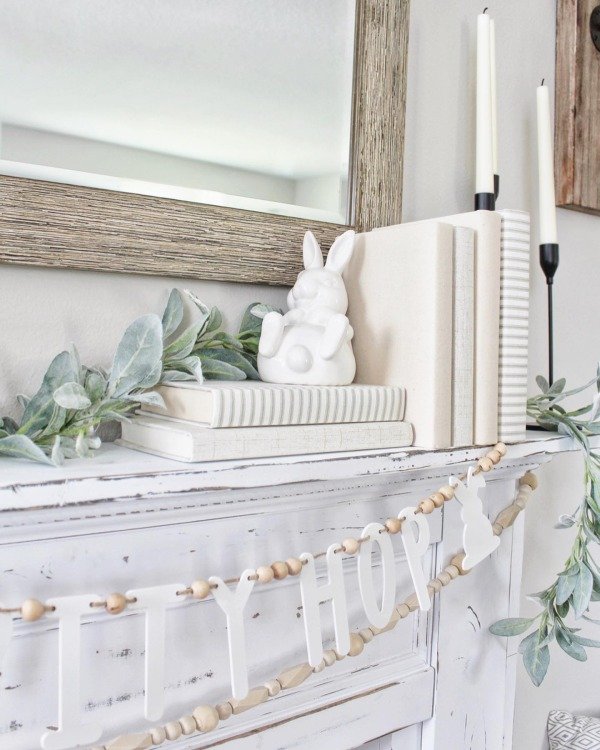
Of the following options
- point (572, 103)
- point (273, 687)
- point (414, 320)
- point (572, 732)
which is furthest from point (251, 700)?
point (572, 103)

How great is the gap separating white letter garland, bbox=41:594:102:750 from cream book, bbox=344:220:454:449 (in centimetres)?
33

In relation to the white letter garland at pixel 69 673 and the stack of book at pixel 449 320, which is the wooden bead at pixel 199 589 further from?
the stack of book at pixel 449 320

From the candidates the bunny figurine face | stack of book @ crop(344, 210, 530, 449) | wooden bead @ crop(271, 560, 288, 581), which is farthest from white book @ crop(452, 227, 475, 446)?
wooden bead @ crop(271, 560, 288, 581)

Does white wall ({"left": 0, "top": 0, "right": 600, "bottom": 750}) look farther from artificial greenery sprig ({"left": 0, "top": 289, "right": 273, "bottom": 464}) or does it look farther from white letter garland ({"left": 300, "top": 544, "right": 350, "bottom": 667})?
white letter garland ({"left": 300, "top": 544, "right": 350, "bottom": 667})

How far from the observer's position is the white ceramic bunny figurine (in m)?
0.64

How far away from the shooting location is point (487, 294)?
2.35ft

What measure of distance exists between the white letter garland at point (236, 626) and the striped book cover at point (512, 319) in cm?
31

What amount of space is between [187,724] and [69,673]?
0.12 m

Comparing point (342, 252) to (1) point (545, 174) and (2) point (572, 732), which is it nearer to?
(1) point (545, 174)

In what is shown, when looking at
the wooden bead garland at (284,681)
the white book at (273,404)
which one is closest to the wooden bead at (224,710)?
the wooden bead garland at (284,681)

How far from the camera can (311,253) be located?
72 cm

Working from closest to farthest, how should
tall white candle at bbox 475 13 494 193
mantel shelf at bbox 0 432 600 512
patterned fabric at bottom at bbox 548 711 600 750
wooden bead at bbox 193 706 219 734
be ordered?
mantel shelf at bbox 0 432 600 512 < wooden bead at bbox 193 706 219 734 < tall white candle at bbox 475 13 494 193 < patterned fabric at bottom at bbox 548 711 600 750

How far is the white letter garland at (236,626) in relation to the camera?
1.87 ft

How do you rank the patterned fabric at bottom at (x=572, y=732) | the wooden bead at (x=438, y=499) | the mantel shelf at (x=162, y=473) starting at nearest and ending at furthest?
the mantel shelf at (x=162, y=473), the wooden bead at (x=438, y=499), the patterned fabric at bottom at (x=572, y=732)
